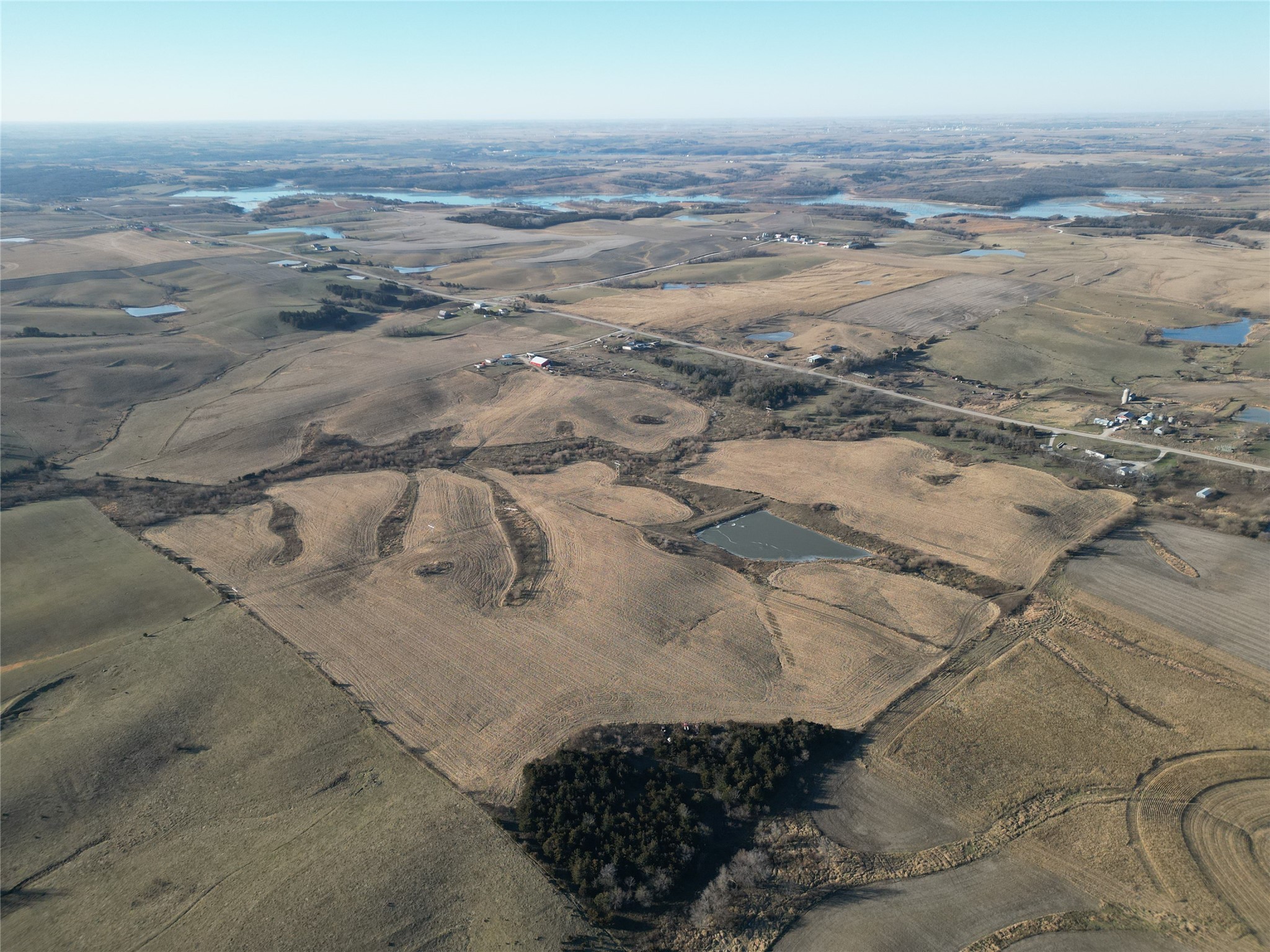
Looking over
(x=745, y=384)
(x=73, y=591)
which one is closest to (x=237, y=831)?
(x=73, y=591)

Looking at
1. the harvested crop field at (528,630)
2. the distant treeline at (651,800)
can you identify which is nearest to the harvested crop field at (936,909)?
the distant treeline at (651,800)

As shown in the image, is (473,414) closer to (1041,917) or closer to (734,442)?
(734,442)

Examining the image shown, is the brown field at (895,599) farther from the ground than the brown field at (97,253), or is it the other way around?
the brown field at (97,253)

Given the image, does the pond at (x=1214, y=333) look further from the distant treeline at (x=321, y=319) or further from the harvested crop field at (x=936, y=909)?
the distant treeline at (x=321, y=319)

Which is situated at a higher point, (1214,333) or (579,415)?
(1214,333)

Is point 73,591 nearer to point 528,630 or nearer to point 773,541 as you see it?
point 528,630

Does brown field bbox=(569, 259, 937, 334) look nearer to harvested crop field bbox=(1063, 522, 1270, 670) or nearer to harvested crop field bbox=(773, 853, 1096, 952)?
harvested crop field bbox=(1063, 522, 1270, 670)
